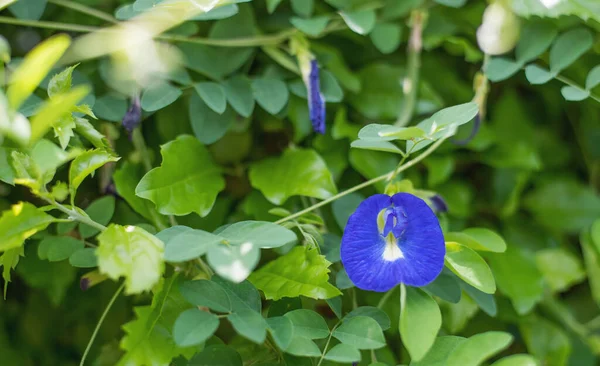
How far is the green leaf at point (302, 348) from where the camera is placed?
0.59 metres

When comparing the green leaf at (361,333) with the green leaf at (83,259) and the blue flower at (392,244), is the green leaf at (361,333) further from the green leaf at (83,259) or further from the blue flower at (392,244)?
the green leaf at (83,259)

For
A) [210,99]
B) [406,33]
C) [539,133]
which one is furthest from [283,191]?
[539,133]

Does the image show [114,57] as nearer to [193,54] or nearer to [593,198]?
[193,54]

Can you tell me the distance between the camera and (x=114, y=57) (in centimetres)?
88

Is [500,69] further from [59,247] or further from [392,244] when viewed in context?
[59,247]

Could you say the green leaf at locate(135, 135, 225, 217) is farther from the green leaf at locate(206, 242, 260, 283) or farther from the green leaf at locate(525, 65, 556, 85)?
the green leaf at locate(525, 65, 556, 85)

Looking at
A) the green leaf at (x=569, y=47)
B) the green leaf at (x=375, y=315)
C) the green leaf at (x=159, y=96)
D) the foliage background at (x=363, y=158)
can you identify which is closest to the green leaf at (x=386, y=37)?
the foliage background at (x=363, y=158)

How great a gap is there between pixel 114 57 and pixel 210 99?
18 centimetres

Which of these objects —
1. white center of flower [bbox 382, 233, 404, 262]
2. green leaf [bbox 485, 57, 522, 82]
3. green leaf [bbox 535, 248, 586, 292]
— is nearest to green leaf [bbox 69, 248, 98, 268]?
white center of flower [bbox 382, 233, 404, 262]

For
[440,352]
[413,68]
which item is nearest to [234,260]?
[440,352]

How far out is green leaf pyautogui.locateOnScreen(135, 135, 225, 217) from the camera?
757 mm

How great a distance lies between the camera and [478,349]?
60 centimetres

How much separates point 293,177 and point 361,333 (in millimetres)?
307

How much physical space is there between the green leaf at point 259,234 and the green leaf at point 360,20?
1.32 feet
